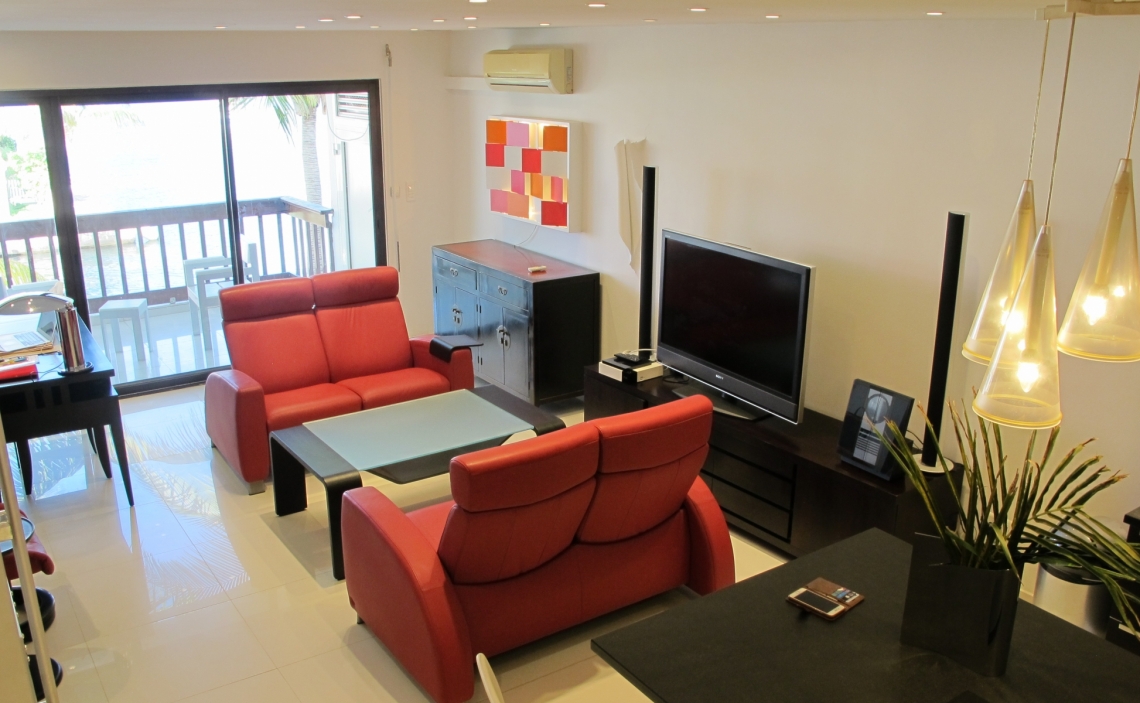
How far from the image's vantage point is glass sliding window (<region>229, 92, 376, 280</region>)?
6504 mm

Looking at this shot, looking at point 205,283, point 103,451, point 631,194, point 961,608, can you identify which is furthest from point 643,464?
point 205,283

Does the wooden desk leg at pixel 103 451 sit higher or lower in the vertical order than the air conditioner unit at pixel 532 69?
lower

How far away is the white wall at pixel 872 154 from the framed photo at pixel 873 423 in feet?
1.16

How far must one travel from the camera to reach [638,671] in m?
2.12

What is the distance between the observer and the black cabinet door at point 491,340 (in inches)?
234

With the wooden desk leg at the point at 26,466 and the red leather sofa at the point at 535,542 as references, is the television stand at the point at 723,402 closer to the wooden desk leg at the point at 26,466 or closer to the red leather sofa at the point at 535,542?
the red leather sofa at the point at 535,542

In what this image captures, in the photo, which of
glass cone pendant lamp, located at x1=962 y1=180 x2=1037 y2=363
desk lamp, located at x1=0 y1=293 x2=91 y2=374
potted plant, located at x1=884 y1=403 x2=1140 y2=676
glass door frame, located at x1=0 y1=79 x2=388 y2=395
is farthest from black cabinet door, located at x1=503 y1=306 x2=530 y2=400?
glass cone pendant lamp, located at x1=962 y1=180 x2=1037 y2=363

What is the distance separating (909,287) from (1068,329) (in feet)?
7.69

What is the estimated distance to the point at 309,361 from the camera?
5215mm

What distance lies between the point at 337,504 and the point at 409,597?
36.2 inches

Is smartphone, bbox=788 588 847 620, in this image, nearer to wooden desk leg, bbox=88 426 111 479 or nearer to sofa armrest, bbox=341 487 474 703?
sofa armrest, bbox=341 487 474 703

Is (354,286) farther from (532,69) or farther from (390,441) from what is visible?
(532,69)

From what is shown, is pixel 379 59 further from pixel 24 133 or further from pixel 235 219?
pixel 24 133

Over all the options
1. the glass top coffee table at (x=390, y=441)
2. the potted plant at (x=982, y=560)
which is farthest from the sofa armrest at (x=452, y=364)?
the potted plant at (x=982, y=560)
